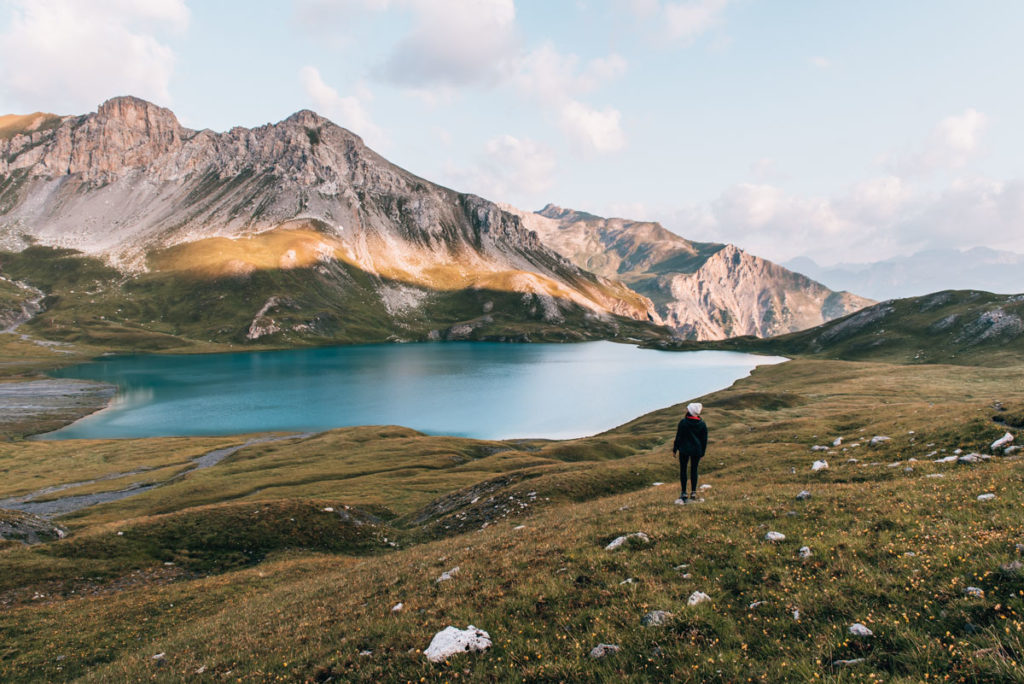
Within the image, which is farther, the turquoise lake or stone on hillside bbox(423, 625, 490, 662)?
the turquoise lake

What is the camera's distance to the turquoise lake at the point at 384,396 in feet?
354

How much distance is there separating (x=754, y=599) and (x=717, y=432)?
58.2 metres

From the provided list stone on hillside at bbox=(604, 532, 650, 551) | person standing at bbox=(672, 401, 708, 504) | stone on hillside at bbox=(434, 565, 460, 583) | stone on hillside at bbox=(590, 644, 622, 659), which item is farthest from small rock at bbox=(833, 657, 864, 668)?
person standing at bbox=(672, 401, 708, 504)

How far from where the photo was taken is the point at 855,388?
9288 cm

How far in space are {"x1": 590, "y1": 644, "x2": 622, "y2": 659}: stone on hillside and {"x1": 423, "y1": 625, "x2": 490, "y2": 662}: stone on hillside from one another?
2.49 meters

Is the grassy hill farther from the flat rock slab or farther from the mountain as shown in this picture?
the mountain

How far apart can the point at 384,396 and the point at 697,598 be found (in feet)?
447

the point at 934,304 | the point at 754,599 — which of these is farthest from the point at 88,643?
the point at 934,304

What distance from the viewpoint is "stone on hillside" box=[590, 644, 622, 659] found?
9.15 meters

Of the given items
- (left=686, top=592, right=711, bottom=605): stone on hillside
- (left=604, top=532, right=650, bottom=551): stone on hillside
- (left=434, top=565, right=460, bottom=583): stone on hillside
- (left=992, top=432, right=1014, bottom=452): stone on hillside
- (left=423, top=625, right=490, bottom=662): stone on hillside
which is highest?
(left=992, top=432, right=1014, bottom=452): stone on hillside

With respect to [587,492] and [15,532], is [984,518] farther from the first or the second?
[15,532]

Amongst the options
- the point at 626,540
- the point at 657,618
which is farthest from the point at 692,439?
the point at 657,618

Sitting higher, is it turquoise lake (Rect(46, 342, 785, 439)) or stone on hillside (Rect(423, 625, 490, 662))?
stone on hillside (Rect(423, 625, 490, 662))

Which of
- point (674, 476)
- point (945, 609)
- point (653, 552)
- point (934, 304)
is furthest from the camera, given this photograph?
point (934, 304)
